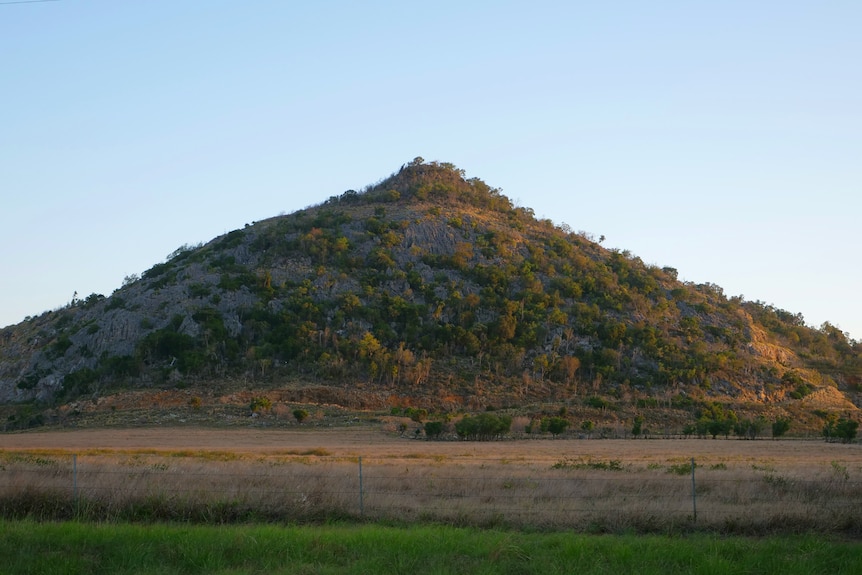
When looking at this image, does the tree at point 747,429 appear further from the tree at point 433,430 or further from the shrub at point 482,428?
the tree at point 433,430

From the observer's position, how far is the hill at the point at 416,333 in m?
83.5

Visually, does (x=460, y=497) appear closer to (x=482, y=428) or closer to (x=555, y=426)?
(x=482, y=428)

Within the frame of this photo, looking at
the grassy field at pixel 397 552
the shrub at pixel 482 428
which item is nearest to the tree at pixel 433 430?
the shrub at pixel 482 428

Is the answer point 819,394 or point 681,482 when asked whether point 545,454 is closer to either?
point 681,482

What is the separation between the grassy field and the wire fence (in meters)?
1.43

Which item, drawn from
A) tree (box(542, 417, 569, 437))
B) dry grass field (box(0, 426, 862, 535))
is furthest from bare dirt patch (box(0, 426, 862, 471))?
dry grass field (box(0, 426, 862, 535))

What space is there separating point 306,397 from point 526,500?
5949 cm

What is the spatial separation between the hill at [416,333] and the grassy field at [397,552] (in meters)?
61.4

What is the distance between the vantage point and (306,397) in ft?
253

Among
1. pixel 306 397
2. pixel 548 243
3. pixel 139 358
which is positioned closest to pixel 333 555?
pixel 306 397

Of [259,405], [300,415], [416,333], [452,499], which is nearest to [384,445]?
[300,415]

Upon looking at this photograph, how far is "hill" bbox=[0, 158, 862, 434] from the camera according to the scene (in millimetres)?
83500

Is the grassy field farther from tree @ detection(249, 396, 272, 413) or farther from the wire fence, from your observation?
tree @ detection(249, 396, 272, 413)

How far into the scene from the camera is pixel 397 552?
1455 centimetres
